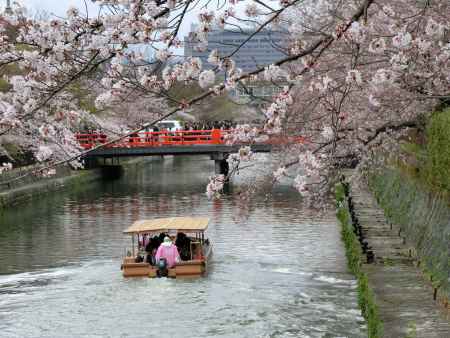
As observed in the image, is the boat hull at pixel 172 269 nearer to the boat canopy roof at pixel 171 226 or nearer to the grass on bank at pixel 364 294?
the boat canopy roof at pixel 171 226

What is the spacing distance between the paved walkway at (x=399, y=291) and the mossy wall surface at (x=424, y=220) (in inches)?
9.6

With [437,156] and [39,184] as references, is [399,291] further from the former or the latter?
[39,184]

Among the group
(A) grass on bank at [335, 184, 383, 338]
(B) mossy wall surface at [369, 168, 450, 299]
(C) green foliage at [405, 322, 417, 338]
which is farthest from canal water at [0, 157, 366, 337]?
(C) green foliage at [405, 322, 417, 338]

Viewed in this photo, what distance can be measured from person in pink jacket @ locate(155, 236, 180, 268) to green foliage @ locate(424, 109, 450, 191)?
7254mm

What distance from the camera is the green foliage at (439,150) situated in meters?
13.2

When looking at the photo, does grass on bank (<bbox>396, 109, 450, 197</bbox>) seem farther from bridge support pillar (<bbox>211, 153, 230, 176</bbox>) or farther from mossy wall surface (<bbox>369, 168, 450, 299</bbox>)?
bridge support pillar (<bbox>211, 153, 230, 176</bbox>)

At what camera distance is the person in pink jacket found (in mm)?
19922

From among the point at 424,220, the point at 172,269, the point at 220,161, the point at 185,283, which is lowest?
the point at 185,283

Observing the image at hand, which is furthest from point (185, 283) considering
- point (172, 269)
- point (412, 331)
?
point (412, 331)

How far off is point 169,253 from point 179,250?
4.30ft

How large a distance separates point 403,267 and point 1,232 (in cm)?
1794

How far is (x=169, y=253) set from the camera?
65.6ft

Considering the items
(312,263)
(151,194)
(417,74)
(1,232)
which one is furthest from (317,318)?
(151,194)

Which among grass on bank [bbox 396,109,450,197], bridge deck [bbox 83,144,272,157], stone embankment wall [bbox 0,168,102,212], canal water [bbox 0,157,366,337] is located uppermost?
bridge deck [bbox 83,144,272,157]
